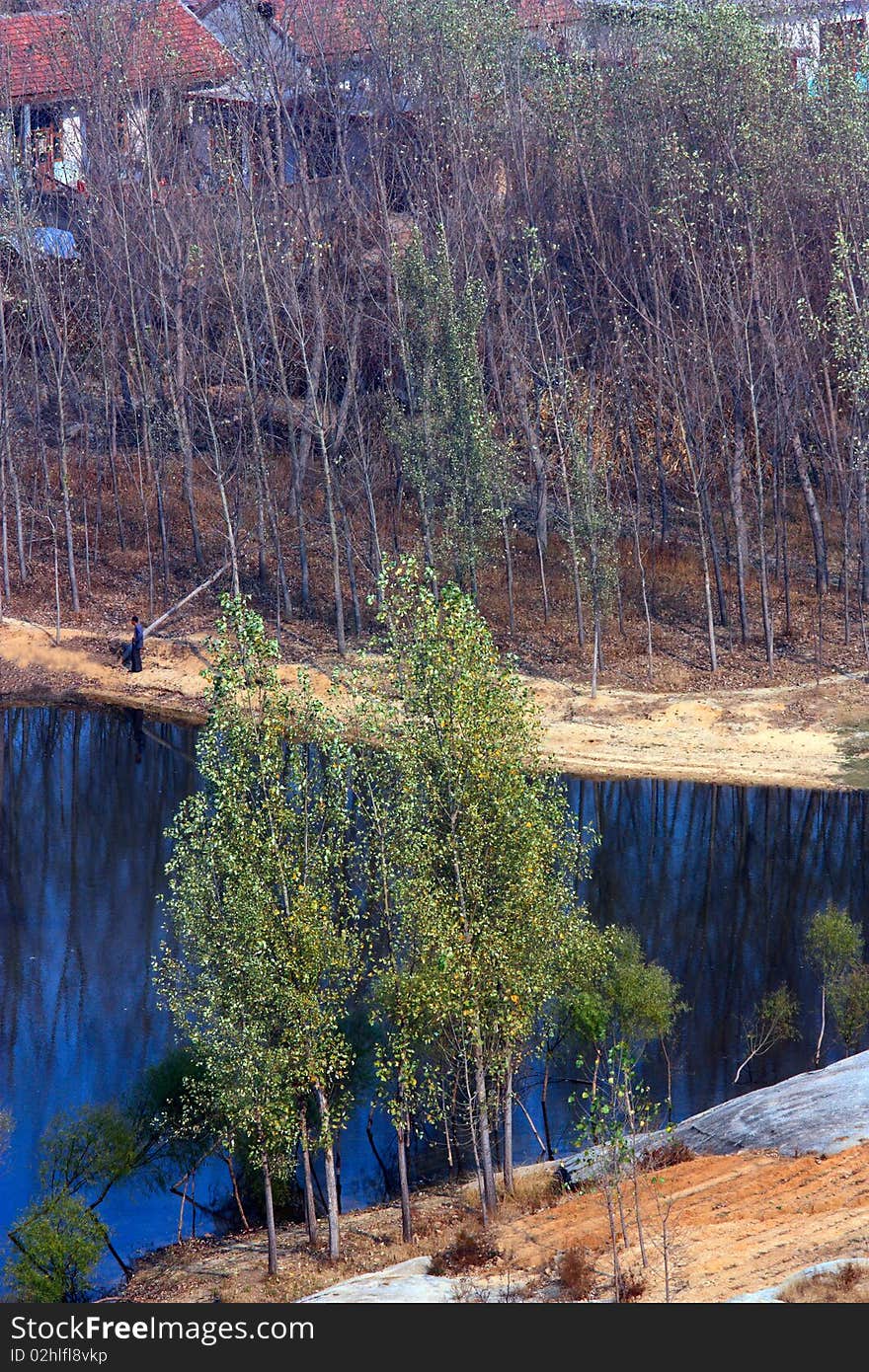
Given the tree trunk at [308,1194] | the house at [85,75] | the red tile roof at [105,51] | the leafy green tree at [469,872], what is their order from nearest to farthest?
the tree trunk at [308,1194]
the leafy green tree at [469,872]
the house at [85,75]
the red tile roof at [105,51]

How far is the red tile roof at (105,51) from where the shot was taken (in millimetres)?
68125

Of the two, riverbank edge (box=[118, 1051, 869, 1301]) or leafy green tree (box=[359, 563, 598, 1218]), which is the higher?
leafy green tree (box=[359, 563, 598, 1218])

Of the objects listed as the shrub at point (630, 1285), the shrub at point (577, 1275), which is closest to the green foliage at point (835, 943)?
the shrub at point (577, 1275)

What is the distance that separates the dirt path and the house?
2220 cm

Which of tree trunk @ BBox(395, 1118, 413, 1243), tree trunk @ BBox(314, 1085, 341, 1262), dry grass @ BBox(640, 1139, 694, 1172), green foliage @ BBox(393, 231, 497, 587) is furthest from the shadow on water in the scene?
green foliage @ BBox(393, 231, 497, 587)

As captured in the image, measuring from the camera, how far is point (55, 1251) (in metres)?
24.2

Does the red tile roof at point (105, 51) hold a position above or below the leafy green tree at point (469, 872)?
above

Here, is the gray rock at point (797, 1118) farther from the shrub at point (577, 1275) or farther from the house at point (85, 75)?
the house at point (85, 75)

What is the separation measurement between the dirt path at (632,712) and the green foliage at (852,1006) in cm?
1622

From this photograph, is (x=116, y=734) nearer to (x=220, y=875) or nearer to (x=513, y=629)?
(x=513, y=629)

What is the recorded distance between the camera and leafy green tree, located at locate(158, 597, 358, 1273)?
994 inches

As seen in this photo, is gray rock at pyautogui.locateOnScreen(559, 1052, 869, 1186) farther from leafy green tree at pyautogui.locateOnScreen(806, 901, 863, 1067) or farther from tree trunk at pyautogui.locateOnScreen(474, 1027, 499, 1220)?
leafy green tree at pyautogui.locateOnScreen(806, 901, 863, 1067)

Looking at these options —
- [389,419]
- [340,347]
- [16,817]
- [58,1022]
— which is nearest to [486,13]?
[340,347]

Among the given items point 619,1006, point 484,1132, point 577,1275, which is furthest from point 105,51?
point 577,1275
